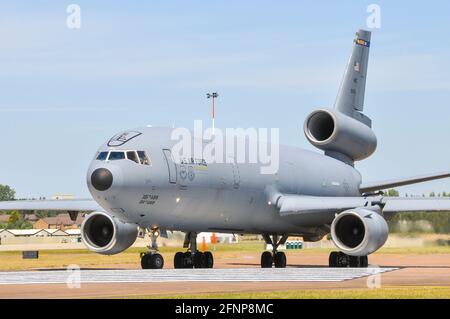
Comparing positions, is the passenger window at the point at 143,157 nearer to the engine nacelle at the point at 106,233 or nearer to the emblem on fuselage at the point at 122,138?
the emblem on fuselage at the point at 122,138

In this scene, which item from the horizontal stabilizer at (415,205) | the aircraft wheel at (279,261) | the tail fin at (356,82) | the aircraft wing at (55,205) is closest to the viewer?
the horizontal stabilizer at (415,205)

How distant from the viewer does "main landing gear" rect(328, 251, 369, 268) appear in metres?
39.5

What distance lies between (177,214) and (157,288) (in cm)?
995

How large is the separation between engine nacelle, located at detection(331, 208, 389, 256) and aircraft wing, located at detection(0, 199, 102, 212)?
32.0 ft

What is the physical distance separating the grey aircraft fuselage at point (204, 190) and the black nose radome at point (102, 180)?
156 mm

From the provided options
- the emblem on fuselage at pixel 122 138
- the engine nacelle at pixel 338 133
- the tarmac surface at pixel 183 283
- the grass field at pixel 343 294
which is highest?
the engine nacelle at pixel 338 133

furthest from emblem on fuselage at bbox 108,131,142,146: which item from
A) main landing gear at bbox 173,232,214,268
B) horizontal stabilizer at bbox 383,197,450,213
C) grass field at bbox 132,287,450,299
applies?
grass field at bbox 132,287,450,299

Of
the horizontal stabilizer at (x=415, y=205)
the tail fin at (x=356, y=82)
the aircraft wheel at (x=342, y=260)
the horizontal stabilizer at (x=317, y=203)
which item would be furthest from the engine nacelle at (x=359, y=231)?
the tail fin at (x=356, y=82)

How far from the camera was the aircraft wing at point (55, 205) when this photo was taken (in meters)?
40.0

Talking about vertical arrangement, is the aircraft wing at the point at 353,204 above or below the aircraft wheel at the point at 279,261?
above

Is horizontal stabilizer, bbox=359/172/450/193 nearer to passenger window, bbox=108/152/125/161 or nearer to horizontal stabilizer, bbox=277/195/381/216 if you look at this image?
horizontal stabilizer, bbox=277/195/381/216
